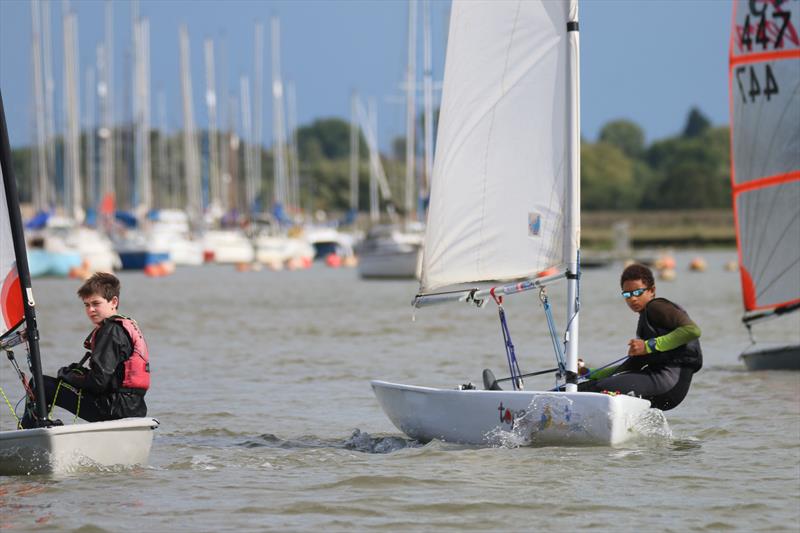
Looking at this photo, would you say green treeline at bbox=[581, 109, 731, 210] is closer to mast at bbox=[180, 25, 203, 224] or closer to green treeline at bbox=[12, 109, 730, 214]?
green treeline at bbox=[12, 109, 730, 214]

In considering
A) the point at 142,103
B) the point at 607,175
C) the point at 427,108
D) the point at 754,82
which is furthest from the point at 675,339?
the point at 607,175

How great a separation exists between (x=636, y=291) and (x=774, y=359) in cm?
610

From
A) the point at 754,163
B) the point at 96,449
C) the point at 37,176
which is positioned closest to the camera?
the point at 96,449

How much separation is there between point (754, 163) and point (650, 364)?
591 cm

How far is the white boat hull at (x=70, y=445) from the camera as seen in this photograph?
327 inches

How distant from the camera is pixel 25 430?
27.1 ft

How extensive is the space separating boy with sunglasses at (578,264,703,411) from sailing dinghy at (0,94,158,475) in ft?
9.79

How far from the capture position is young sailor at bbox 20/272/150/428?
27.7 feet

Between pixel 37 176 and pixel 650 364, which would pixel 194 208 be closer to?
pixel 37 176

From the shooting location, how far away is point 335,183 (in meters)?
117

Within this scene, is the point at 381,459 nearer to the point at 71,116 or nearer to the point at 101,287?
the point at 101,287

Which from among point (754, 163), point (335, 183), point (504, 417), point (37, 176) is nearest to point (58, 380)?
point (504, 417)

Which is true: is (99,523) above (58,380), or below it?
below

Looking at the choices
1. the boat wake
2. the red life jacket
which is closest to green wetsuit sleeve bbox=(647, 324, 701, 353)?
the boat wake
